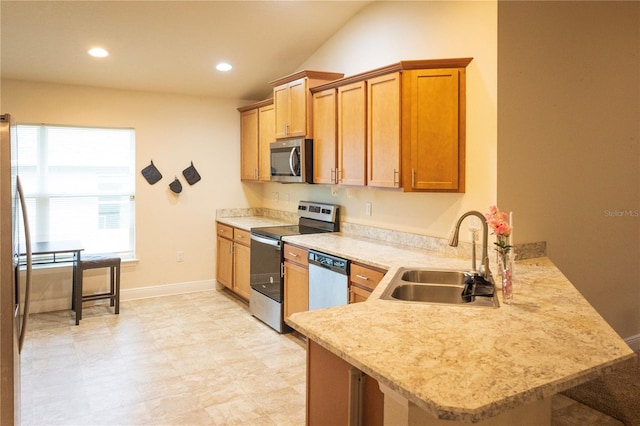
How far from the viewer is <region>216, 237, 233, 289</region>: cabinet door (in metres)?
5.19

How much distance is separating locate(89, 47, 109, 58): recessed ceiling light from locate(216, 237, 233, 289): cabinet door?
2243 mm

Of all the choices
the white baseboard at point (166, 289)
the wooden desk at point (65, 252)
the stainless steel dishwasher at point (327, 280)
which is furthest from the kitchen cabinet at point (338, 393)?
the white baseboard at point (166, 289)

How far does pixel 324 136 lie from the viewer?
3.93 meters

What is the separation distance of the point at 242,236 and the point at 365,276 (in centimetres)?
216

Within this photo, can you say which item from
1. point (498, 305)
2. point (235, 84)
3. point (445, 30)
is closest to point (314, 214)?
point (235, 84)

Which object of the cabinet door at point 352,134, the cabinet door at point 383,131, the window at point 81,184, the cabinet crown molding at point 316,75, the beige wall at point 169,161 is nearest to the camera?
the cabinet door at point 383,131

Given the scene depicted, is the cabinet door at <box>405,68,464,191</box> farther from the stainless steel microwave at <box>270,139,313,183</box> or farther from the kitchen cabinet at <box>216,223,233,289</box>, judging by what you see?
the kitchen cabinet at <box>216,223,233,289</box>

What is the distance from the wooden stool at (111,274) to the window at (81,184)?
373mm

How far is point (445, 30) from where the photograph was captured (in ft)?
10.4

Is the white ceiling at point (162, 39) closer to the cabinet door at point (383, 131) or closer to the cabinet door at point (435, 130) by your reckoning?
the cabinet door at point (383, 131)

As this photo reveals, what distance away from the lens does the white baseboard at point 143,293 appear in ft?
15.3

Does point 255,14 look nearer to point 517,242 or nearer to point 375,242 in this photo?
point 375,242

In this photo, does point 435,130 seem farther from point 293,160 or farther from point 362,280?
point 293,160

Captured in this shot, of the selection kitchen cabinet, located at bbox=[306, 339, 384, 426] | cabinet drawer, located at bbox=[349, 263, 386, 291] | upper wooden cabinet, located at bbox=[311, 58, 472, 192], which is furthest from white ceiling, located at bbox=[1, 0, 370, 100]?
kitchen cabinet, located at bbox=[306, 339, 384, 426]
